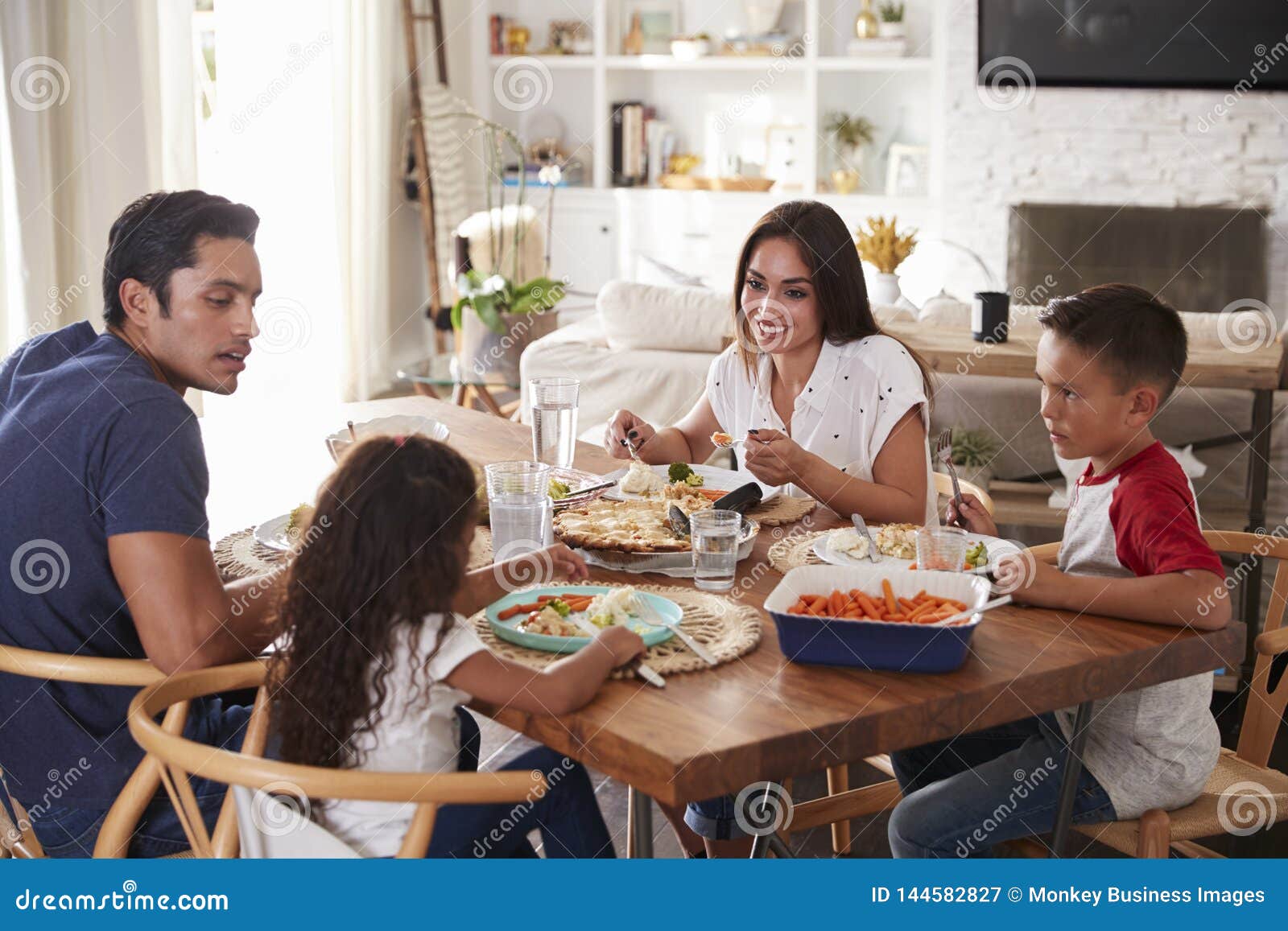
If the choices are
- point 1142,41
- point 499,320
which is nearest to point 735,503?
point 499,320

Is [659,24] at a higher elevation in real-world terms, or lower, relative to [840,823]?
higher

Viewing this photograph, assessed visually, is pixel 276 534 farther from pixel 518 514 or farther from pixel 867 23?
pixel 867 23

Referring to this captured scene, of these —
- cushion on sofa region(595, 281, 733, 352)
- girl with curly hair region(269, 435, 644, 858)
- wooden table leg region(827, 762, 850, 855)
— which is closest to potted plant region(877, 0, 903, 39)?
cushion on sofa region(595, 281, 733, 352)

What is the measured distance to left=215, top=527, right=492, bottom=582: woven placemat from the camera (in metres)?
1.82

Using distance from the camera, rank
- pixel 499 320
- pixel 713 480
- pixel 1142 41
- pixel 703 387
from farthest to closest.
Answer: pixel 1142 41
pixel 499 320
pixel 703 387
pixel 713 480

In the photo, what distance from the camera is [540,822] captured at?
151 centimetres

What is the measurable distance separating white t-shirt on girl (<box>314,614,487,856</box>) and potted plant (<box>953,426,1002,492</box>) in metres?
2.37

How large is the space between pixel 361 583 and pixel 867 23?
19.8ft

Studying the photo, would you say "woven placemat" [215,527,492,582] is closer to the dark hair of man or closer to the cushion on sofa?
the dark hair of man

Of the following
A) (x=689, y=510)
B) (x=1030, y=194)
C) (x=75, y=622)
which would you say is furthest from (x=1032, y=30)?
(x=75, y=622)

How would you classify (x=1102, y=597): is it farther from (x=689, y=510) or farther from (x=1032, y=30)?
(x=1032, y=30)

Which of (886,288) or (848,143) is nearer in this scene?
(886,288)

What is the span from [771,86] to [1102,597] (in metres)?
5.99
